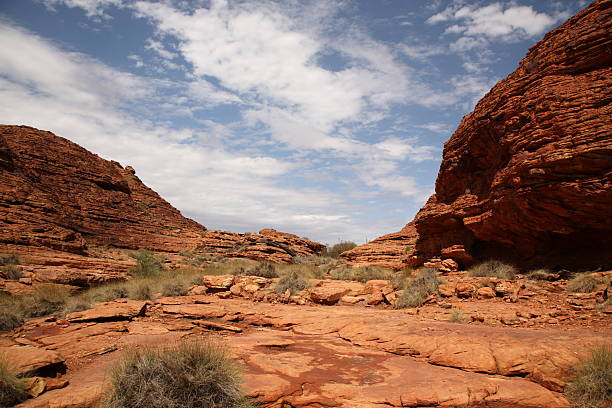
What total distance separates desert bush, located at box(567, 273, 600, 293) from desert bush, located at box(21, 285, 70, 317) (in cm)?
1448

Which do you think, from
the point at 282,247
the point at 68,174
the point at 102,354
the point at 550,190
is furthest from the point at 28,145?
the point at 550,190

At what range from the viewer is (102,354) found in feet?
20.0

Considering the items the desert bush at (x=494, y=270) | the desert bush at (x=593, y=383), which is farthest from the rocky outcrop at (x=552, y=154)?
the desert bush at (x=593, y=383)

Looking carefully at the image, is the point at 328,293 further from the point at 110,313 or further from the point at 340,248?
the point at 340,248

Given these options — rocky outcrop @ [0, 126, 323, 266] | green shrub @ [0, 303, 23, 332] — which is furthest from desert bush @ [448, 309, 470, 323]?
rocky outcrop @ [0, 126, 323, 266]

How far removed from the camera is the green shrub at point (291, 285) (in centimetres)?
1295

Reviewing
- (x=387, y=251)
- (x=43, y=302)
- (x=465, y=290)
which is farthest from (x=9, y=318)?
(x=387, y=251)

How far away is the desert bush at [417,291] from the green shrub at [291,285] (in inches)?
154

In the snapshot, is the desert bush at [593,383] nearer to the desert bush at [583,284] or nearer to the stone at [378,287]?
the desert bush at [583,284]

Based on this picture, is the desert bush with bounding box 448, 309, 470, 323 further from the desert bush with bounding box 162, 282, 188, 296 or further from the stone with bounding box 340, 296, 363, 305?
the desert bush with bounding box 162, 282, 188, 296

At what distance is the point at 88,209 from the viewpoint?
31.6 meters

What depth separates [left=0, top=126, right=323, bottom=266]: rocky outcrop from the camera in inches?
834

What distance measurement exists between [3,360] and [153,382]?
2184 millimetres

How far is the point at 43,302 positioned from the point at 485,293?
13.0m
